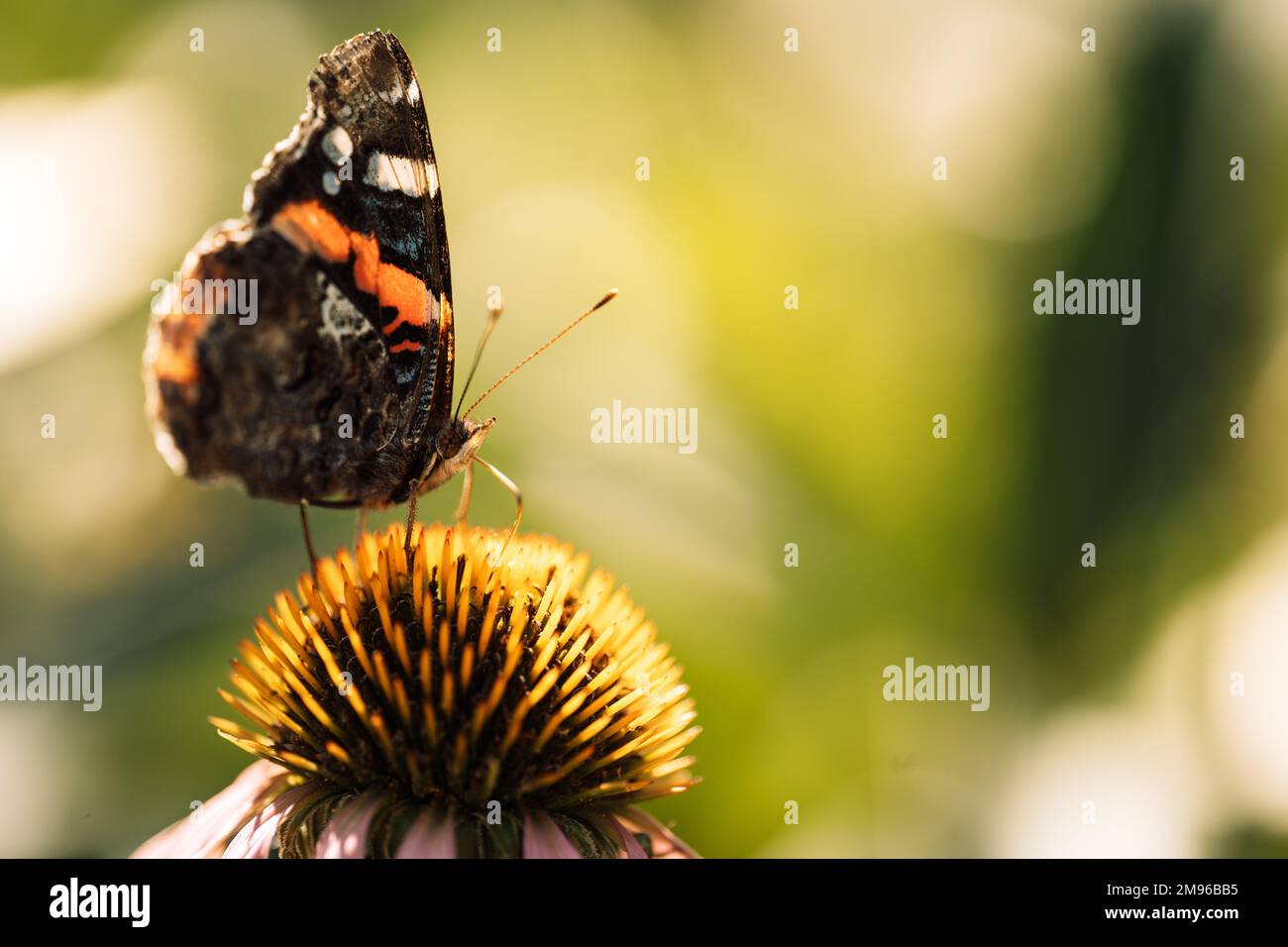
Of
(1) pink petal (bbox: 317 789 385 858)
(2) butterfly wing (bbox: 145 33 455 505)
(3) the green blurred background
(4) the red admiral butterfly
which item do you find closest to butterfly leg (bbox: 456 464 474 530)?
(4) the red admiral butterfly

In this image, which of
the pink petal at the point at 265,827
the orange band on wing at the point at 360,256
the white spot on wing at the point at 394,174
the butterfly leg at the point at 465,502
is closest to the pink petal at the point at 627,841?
the pink petal at the point at 265,827

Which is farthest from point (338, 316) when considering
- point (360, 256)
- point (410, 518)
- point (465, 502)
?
point (465, 502)

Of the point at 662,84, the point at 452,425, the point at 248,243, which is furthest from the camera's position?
the point at 662,84

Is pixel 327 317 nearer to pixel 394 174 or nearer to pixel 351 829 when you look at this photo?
pixel 394 174

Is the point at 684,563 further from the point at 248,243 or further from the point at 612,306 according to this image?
the point at 248,243

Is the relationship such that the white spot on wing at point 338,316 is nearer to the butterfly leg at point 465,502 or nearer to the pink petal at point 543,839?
the butterfly leg at point 465,502
